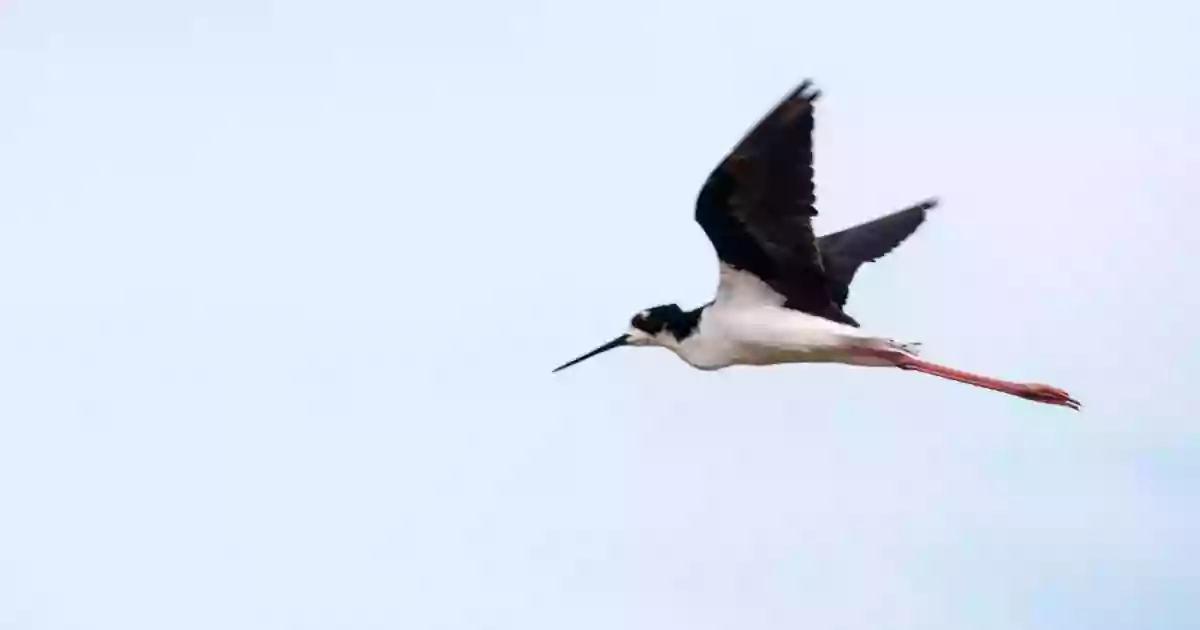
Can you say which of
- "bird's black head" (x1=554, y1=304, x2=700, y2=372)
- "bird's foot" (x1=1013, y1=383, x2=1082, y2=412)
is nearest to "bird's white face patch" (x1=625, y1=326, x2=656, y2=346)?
"bird's black head" (x1=554, y1=304, x2=700, y2=372)

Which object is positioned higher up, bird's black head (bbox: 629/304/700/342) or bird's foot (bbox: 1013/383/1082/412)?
bird's black head (bbox: 629/304/700/342)

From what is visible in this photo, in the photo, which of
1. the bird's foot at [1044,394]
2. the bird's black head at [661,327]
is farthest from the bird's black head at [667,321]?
the bird's foot at [1044,394]

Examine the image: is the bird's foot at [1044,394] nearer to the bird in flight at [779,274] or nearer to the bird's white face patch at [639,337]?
the bird in flight at [779,274]

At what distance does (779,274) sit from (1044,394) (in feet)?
8.98

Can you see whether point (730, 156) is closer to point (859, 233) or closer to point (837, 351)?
point (837, 351)

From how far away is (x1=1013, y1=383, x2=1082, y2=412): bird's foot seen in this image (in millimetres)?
20703

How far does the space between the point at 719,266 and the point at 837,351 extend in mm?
1153

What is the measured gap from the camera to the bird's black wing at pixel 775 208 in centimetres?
1775

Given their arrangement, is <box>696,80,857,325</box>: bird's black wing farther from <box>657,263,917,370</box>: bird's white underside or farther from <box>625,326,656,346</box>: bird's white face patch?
<box>625,326,656,346</box>: bird's white face patch

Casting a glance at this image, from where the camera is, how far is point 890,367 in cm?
2022

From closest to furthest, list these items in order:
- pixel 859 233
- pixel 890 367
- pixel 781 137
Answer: pixel 781 137, pixel 890 367, pixel 859 233

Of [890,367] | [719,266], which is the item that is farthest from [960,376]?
[719,266]

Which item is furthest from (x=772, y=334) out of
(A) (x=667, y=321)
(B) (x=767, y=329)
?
(A) (x=667, y=321)

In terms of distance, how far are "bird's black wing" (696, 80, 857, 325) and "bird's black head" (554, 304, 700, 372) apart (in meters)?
0.79
